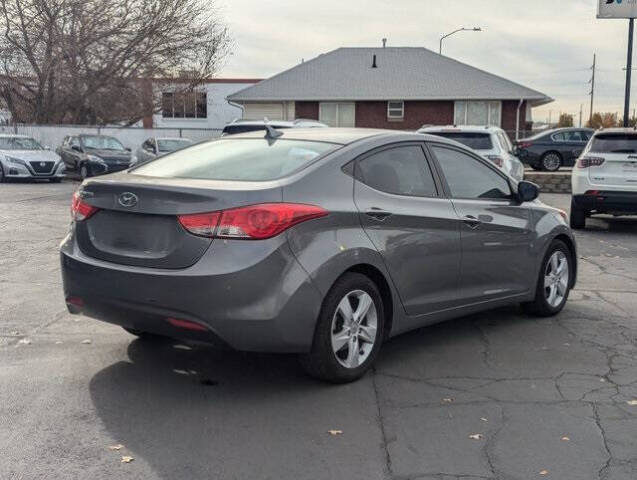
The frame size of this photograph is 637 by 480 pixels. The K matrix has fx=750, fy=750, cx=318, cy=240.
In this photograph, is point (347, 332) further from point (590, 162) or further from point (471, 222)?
point (590, 162)

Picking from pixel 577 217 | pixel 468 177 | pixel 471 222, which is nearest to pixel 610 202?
pixel 577 217

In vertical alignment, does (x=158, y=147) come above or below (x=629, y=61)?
below

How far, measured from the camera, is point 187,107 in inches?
1847

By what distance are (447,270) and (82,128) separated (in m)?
30.0

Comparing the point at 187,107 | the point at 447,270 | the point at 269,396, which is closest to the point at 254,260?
the point at 269,396

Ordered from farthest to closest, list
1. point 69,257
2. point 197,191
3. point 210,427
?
point 69,257 < point 197,191 < point 210,427

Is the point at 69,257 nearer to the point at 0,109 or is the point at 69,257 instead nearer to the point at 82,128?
the point at 82,128

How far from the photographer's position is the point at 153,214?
4348mm

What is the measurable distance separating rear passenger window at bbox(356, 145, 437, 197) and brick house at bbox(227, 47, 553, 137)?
3261 centimetres

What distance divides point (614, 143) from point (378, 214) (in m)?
8.59

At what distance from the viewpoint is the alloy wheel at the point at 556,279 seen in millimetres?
6594

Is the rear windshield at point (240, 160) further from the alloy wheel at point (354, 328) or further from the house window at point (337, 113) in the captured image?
the house window at point (337, 113)

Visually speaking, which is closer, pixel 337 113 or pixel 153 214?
pixel 153 214

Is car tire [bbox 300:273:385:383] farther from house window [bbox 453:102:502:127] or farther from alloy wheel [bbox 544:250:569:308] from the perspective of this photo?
house window [bbox 453:102:502:127]
